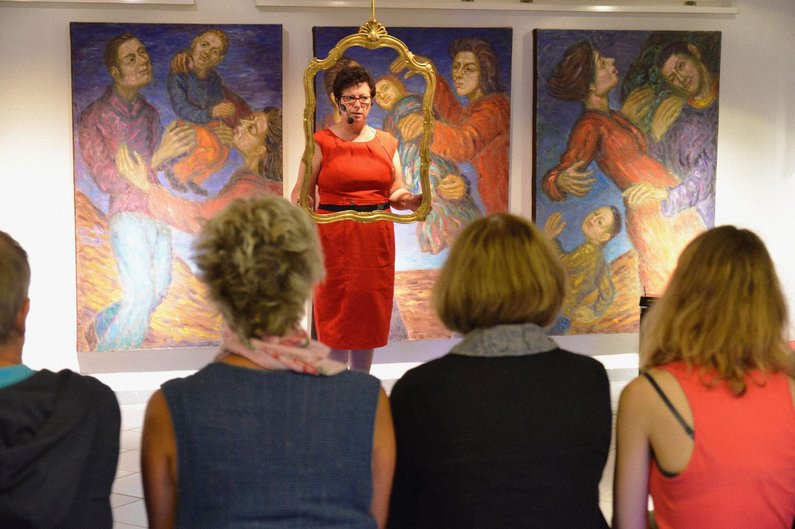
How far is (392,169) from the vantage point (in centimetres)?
523

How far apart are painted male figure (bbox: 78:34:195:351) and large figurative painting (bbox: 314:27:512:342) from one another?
1348 mm

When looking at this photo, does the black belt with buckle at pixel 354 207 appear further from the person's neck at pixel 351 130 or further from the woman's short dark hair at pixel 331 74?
the woman's short dark hair at pixel 331 74

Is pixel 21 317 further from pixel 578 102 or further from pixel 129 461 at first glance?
pixel 578 102

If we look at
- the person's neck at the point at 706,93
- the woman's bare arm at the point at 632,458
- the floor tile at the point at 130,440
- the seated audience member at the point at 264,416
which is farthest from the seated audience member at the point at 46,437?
the person's neck at the point at 706,93

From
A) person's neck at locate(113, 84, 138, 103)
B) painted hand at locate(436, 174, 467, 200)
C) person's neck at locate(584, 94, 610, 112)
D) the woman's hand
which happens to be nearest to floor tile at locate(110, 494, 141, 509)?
the woman's hand

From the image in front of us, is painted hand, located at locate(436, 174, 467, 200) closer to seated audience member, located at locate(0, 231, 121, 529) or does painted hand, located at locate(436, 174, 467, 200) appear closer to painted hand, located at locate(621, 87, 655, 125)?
painted hand, located at locate(621, 87, 655, 125)

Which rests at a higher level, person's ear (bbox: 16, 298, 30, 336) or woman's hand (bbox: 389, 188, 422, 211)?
woman's hand (bbox: 389, 188, 422, 211)

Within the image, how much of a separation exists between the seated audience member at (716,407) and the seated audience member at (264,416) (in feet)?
1.86

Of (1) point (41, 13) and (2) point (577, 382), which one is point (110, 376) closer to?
(1) point (41, 13)

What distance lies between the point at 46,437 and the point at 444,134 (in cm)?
451

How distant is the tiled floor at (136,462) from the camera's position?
391cm

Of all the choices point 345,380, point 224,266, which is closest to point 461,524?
point 345,380

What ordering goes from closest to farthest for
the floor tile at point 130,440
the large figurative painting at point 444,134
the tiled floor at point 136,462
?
the tiled floor at point 136,462
the floor tile at point 130,440
the large figurative painting at point 444,134

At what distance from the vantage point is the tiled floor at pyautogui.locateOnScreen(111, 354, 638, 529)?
12.8 feet
